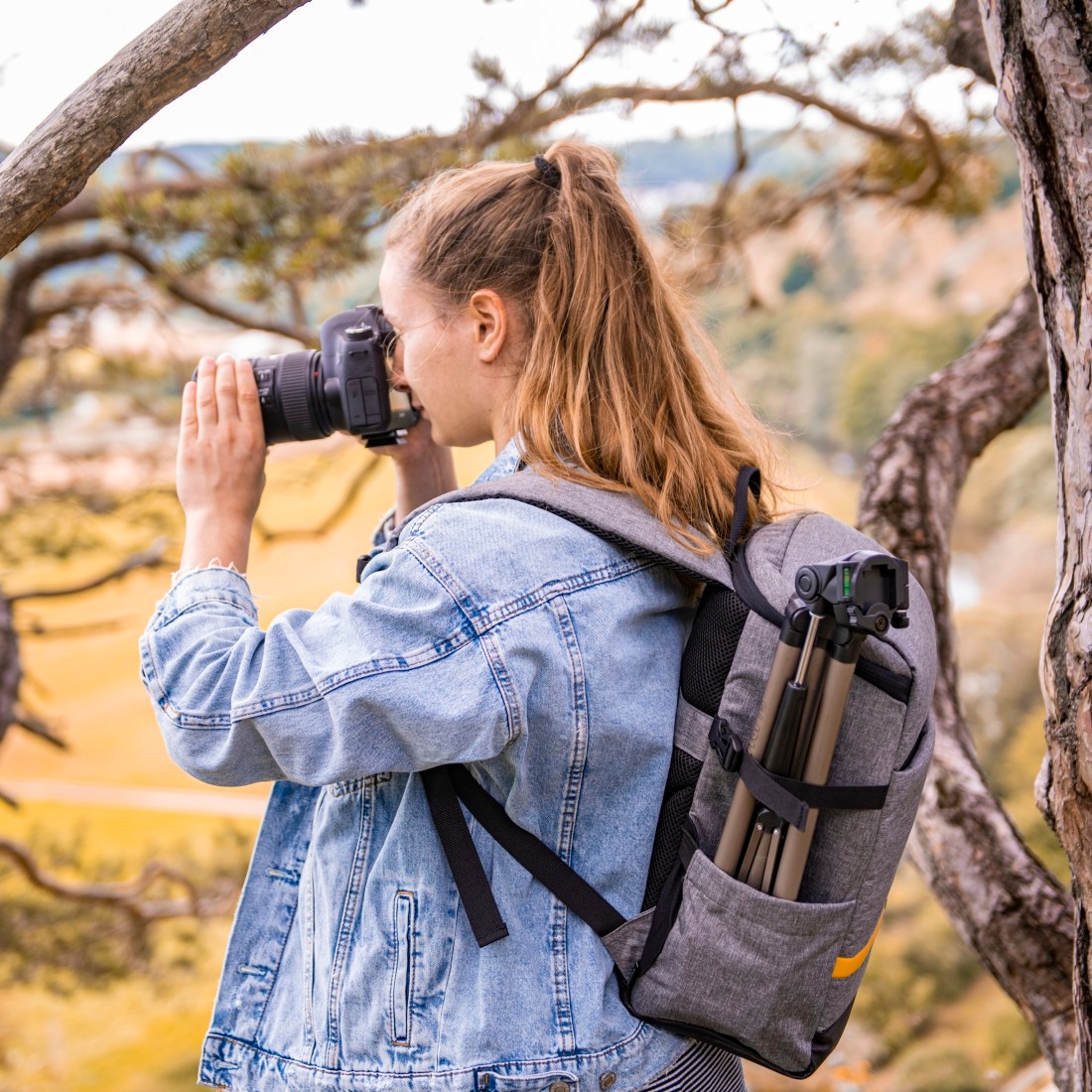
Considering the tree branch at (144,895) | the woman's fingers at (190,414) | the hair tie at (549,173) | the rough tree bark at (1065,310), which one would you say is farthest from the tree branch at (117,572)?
the rough tree bark at (1065,310)

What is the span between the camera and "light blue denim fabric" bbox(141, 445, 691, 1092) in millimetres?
571

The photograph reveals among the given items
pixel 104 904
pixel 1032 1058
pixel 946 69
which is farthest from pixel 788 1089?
pixel 946 69

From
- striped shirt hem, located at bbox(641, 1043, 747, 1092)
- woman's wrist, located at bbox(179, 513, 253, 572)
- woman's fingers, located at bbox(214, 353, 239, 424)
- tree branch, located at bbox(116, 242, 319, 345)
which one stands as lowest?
striped shirt hem, located at bbox(641, 1043, 747, 1092)

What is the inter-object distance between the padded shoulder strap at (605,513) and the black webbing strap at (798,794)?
120 mm

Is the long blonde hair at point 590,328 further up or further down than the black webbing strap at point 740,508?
further up

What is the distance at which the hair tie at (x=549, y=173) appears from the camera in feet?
2.44

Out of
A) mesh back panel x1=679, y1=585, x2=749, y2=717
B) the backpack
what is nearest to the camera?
the backpack

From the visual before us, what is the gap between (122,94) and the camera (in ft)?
2.08

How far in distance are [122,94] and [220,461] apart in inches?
9.6

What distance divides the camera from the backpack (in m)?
0.22

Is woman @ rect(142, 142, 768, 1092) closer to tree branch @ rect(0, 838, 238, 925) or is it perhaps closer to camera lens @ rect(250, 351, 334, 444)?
camera lens @ rect(250, 351, 334, 444)

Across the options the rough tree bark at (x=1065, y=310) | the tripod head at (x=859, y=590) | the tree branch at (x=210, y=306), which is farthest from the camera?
the tree branch at (x=210, y=306)

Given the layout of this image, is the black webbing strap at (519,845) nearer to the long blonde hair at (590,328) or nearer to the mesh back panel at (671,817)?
the mesh back panel at (671,817)

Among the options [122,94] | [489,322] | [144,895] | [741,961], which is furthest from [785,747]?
[144,895]
